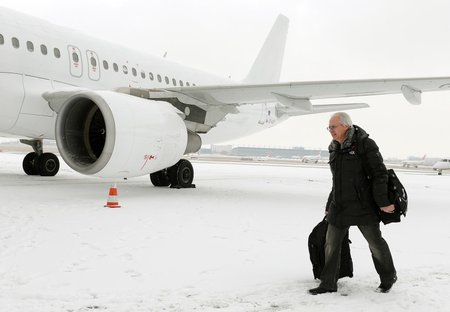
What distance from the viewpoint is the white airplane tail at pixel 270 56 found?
15914 mm

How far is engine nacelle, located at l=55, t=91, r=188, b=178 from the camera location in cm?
679

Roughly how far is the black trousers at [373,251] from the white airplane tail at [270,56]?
43.1 ft

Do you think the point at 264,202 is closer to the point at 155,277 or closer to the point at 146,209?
the point at 146,209

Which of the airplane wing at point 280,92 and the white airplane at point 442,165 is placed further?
the white airplane at point 442,165

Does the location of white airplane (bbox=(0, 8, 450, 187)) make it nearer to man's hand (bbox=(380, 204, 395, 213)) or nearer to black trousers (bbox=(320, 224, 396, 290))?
black trousers (bbox=(320, 224, 396, 290))

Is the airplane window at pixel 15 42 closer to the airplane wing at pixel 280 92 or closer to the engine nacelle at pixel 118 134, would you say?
the engine nacelle at pixel 118 134

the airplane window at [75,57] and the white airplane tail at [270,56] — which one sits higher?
the white airplane tail at [270,56]

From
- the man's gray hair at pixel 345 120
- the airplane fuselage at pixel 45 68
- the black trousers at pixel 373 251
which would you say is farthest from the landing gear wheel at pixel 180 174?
the man's gray hair at pixel 345 120

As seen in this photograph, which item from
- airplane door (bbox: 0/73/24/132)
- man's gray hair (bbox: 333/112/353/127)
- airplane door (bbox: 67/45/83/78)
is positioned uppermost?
airplane door (bbox: 67/45/83/78)

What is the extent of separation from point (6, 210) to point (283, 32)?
43.3 ft

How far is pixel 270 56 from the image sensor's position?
16156 mm

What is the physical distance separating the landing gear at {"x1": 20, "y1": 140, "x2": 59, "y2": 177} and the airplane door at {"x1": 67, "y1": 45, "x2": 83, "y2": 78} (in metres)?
3.79

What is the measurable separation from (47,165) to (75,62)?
4.27m

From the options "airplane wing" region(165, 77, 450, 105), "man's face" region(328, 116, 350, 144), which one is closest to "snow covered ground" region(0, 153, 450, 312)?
"man's face" region(328, 116, 350, 144)
